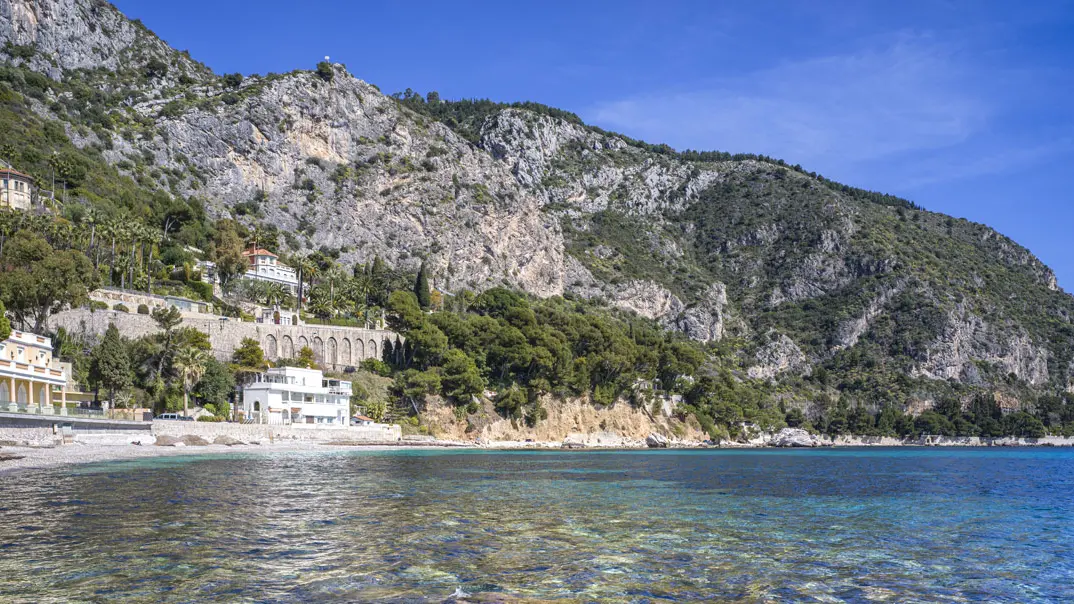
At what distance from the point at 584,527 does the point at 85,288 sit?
52.9 meters

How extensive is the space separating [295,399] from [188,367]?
10.4 meters

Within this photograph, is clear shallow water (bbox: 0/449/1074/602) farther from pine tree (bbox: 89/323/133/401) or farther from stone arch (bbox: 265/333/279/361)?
stone arch (bbox: 265/333/279/361)

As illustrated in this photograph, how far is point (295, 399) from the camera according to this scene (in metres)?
69.4

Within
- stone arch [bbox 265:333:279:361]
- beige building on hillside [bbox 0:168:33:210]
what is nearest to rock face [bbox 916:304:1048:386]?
stone arch [bbox 265:333:279:361]

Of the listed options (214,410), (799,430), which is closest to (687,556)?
(214,410)

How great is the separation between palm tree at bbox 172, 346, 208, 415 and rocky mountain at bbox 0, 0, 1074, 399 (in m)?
56.1

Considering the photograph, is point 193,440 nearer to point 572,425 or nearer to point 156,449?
point 156,449

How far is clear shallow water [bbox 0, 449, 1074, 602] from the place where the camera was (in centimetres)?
1331

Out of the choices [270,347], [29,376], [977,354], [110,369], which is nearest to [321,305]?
[270,347]

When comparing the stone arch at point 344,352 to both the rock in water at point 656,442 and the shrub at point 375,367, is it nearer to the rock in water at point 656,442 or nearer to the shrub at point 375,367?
the shrub at point 375,367

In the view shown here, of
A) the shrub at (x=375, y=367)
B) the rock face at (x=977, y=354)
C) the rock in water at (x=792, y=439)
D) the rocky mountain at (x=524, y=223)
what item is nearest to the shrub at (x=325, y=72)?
the rocky mountain at (x=524, y=223)

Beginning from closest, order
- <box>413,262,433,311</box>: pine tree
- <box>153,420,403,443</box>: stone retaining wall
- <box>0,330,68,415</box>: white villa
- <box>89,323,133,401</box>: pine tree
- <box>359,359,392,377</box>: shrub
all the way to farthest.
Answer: <box>0,330,68,415</box>: white villa, <box>153,420,403,443</box>: stone retaining wall, <box>89,323,133,401</box>: pine tree, <box>359,359,392,377</box>: shrub, <box>413,262,433,311</box>: pine tree

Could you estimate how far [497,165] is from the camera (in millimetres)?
157000

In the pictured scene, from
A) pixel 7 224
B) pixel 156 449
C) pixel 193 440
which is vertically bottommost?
pixel 156 449
